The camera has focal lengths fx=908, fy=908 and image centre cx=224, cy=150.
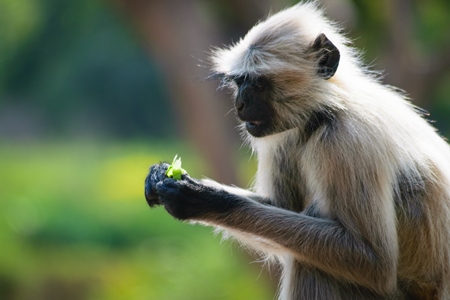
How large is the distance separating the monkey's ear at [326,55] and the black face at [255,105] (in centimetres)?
30

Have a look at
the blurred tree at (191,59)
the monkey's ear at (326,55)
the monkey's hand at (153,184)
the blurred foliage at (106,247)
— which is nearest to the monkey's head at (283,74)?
the monkey's ear at (326,55)

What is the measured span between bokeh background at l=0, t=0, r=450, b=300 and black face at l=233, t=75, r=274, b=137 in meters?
1.36

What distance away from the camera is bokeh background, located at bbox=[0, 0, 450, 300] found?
11.6 m

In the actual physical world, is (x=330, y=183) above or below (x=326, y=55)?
below

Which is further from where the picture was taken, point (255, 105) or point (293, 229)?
point (255, 105)

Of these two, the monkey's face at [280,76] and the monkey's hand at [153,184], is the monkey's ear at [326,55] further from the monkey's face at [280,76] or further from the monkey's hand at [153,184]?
the monkey's hand at [153,184]

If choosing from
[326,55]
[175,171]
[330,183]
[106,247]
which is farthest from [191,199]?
[106,247]

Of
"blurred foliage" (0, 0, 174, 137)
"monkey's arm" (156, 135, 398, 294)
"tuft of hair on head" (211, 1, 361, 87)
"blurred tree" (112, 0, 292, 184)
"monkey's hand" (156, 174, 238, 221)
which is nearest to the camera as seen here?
"monkey's arm" (156, 135, 398, 294)

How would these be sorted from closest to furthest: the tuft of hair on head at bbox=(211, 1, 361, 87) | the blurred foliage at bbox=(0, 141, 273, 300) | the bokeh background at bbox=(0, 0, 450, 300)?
the tuft of hair on head at bbox=(211, 1, 361, 87) < the bokeh background at bbox=(0, 0, 450, 300) < the blurred foliage at bbox=(0, 141, 273, 300)

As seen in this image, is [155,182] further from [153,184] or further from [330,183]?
[330,183]

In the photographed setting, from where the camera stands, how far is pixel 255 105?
4.81 m

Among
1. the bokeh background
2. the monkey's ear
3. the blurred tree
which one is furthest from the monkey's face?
the blurred tree

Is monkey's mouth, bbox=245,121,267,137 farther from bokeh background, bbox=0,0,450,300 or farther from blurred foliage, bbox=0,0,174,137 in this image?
blurred foliage, bbox=0,0,174,137

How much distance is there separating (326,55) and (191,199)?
3.42 feet
